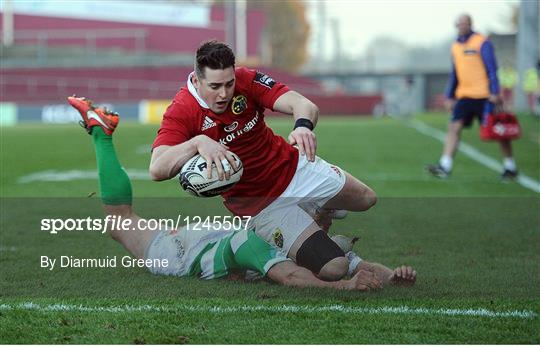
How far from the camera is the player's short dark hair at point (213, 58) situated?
19.4 feet

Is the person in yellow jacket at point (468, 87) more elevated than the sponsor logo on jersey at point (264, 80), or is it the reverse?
the sponsor logo on jersey at point (264, 80)

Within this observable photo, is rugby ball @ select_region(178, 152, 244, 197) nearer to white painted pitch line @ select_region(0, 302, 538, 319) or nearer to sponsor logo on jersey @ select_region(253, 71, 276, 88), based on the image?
white painted pitch line @ select_region(0, 302, 538, 319)

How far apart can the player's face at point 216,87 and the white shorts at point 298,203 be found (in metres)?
0.75

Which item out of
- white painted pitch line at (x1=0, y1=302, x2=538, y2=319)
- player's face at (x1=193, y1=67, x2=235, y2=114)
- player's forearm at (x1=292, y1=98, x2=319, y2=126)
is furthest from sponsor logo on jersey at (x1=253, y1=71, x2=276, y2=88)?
white painted pitch line at (x1=0, y1=302, x2=538, y2=319)

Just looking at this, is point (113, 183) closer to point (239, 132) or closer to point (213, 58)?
point (239, 132)

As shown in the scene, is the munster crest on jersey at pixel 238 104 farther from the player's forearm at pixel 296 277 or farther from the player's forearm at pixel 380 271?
the player's forearm at pixel 380 271

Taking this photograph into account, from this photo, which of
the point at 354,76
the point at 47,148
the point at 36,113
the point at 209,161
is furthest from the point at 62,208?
the point at 354,76

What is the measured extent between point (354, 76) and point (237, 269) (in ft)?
209

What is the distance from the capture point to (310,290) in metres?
5.95

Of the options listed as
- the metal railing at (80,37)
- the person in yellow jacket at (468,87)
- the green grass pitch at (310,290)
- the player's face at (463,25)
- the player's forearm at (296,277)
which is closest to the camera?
the green grass pitch at (310,290)

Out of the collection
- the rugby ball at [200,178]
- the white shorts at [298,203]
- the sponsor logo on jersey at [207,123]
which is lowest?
the white shorts at [298,203]

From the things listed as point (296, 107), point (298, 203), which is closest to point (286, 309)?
point (298, 203)

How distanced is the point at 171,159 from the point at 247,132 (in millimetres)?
796

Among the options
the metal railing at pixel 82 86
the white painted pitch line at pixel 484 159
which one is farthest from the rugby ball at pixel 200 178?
the metal railing at pixel 82 86
